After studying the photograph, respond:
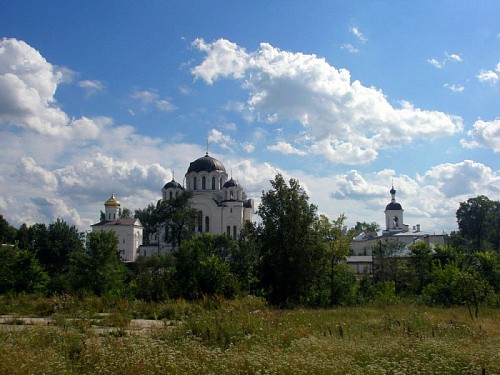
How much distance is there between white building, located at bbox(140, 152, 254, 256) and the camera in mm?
67188

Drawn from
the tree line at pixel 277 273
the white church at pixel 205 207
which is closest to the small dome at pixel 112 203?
the white church at pixel 205 207

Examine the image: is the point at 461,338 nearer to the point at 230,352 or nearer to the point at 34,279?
the point at 230,352

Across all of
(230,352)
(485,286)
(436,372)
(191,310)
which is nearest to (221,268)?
(191,310)

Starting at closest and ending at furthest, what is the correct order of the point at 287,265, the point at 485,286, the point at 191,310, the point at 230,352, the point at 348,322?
the point at 230,352 → the point at 348,322 → the point at 191,310 → the point at 485,286 → the point at 287,265

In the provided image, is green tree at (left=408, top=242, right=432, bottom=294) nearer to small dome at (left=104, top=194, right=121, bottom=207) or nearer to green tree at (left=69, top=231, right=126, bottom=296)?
green tree at (left=69, top=231, right=126, bottom=296)

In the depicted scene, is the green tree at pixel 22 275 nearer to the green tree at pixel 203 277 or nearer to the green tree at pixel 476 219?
the green tree at pixel 203 277

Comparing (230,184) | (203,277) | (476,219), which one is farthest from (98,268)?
(476,219)

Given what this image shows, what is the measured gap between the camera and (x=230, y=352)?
8.71m

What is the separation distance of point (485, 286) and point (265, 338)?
1386 cm

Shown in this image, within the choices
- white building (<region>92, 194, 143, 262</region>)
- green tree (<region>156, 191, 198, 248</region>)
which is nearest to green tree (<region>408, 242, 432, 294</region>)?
green tree (<region>156, 191, 198, 248</region>)

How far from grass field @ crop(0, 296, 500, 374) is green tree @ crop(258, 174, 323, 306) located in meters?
8.77

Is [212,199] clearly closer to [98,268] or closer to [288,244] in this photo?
[98,268]

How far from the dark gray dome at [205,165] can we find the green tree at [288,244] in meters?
47.3

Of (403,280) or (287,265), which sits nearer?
(287,265)
